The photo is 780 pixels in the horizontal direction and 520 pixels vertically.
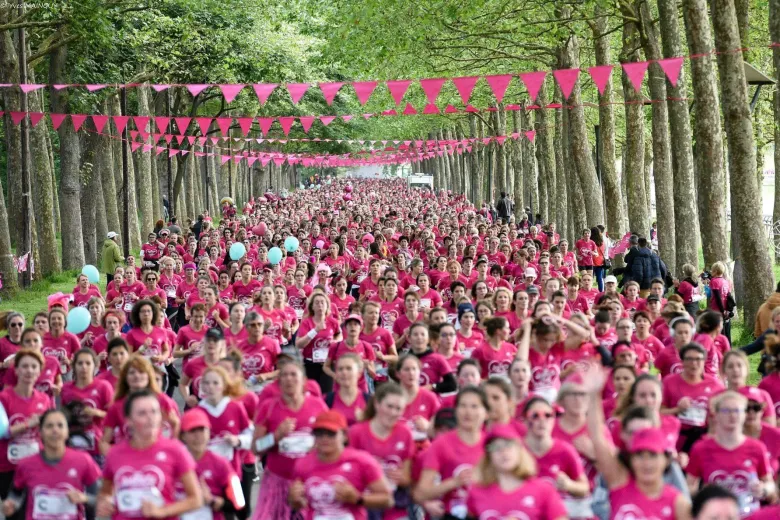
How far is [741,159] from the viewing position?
18.1 meters

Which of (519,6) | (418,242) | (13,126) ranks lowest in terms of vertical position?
(418,242)

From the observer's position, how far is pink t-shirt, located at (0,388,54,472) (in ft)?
29.0

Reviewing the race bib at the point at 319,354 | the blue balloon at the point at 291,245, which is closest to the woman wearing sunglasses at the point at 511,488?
the race bib at the point at 319,354

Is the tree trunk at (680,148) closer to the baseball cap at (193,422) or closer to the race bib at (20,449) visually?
the race bib at (20,449)

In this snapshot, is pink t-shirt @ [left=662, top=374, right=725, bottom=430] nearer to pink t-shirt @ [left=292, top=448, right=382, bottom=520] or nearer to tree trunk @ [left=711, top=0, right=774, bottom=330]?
pink t-shirt @ [left=292, top=448, right=382, bottom=520]

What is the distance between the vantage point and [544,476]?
6.87 meters

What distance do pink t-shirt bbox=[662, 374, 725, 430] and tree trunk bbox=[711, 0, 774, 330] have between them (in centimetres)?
939

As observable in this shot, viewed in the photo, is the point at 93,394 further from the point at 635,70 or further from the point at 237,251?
the point at 237,251

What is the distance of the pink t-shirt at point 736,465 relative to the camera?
726cm

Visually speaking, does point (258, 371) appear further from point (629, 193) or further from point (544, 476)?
point (629, 193)

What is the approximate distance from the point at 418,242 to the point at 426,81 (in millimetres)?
6421

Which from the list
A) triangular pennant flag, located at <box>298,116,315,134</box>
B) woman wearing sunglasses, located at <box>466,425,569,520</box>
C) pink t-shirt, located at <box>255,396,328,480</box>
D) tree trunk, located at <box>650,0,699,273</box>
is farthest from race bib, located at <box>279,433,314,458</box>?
triangular pennant flag, located at <box>298,116,315,134</box>

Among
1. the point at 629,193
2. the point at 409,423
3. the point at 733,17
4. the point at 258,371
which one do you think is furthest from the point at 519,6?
the point at 409,423

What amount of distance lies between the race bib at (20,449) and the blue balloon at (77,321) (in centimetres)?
491
